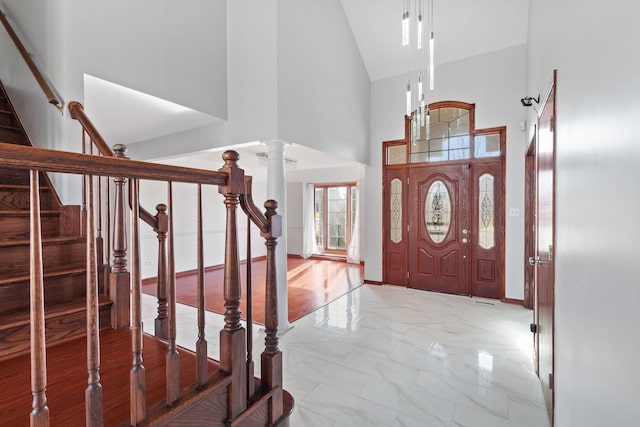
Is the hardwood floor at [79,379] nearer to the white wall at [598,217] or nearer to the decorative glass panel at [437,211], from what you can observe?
the white wall at [598,217]

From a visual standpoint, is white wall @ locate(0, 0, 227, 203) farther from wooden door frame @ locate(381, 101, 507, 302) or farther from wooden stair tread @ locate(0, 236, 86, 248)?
wooden door frame @ locate(381, 101, 507, 302)

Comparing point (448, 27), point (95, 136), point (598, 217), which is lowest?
point (598, 217)

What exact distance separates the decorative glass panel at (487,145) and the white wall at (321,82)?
5.87 ft

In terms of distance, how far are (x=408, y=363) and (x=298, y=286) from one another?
10.1ft

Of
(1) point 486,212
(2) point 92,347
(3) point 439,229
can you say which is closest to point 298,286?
(3) point 439,229

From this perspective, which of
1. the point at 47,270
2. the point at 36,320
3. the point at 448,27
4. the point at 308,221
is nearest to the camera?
the point at 36,320

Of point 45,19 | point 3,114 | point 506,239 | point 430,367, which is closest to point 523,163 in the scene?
point 506,239

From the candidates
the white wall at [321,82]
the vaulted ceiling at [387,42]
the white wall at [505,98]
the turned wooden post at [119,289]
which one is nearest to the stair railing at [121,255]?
the turned wooden post at [119,289]

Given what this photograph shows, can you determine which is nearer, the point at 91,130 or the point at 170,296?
the point at 170,296

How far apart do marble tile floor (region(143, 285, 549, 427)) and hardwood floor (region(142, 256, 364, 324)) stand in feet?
0.94

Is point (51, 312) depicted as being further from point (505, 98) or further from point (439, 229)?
point (505, 98)

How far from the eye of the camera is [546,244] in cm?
220

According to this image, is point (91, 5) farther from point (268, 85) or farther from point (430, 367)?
point (430, 367)

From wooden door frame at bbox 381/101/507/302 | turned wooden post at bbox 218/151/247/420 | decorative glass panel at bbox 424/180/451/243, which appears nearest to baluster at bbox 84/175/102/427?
turned wooden post at bbox 218/151/247/420
